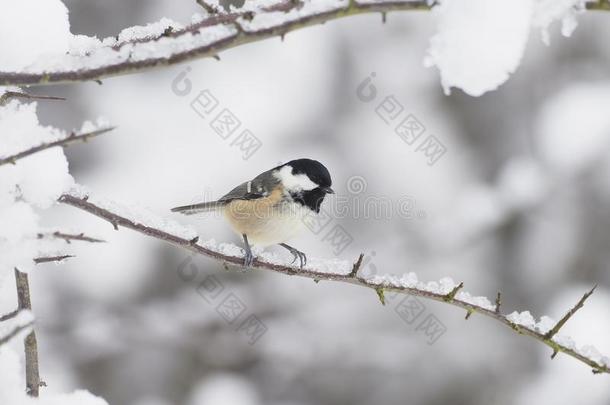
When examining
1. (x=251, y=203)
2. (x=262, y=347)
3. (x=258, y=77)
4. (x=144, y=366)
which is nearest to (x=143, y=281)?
(x=144, y=366)

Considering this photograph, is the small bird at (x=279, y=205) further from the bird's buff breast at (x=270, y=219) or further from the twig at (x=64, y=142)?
the twig at (x=64, y=142)

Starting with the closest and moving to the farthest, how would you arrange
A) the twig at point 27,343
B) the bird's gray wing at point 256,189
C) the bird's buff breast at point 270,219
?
the twig at point 27,343 < the bird's buff breast at point 270,219 < the bird's gray wing at point 256,189

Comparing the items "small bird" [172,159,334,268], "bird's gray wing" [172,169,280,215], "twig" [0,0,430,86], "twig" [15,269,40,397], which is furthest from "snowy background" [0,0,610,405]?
"twig" [0,0,430,86]

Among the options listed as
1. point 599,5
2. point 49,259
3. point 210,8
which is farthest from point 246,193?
point 599,5

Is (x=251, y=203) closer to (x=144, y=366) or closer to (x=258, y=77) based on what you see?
(x=144, y=366)

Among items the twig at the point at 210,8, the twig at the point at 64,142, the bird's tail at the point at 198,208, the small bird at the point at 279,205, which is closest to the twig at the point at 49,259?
the twig at the point at 64,142

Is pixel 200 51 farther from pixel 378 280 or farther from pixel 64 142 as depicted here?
pixel 378 280

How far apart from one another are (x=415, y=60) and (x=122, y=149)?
137 inches

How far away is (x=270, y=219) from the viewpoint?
12.1 ft

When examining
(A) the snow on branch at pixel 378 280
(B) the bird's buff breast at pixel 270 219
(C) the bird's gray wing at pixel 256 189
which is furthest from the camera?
(C) the bird's gray wing at pixel 256 189

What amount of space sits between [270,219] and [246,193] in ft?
1.15

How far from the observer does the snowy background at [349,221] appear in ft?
21.7

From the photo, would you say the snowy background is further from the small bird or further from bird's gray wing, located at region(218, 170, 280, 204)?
the small bird

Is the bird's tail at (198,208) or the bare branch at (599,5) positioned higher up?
the bird's tail at (198,208)
